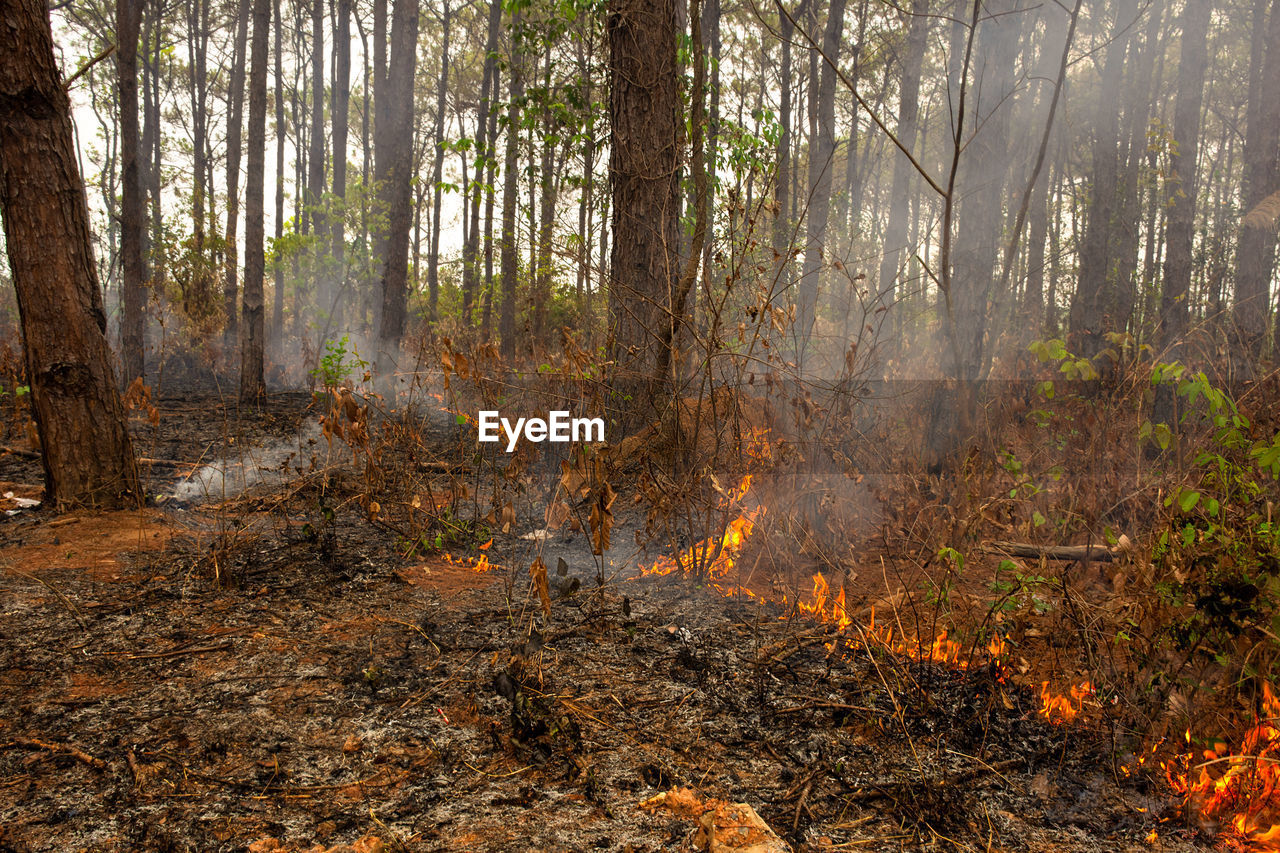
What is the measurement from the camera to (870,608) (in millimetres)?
3059

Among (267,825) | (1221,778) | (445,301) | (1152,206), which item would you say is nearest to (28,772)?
(267,825)

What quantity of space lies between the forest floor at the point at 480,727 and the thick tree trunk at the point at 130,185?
5.27 m

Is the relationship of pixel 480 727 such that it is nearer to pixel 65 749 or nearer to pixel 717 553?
pixel 65 749

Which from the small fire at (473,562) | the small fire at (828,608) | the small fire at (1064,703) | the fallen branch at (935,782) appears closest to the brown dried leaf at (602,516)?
the small fire at (828,608)

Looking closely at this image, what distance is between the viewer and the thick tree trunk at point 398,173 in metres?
9.64

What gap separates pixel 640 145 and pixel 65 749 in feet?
14.6

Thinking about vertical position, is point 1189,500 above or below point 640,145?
below

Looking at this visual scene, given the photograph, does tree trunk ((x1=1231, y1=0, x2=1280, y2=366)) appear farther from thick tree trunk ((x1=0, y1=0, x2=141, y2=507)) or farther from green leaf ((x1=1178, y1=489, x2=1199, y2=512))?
thick tree trunk ((x1=0, y1=0, x2=141, y2=507))

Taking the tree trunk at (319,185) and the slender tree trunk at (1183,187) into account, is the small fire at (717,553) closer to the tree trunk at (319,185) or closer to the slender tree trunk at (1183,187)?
the slender tree trunk at (1183,187)

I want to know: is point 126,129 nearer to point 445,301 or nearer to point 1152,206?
point 445,301

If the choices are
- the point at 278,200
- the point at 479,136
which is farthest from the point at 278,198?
the point at 479,136

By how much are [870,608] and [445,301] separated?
15.7 meters

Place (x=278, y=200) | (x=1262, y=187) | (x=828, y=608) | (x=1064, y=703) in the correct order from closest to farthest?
(x=1064, y=703), (x=828, y=608), (x=1262, y=187), (x=278, y=200)

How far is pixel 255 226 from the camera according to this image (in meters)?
8.59
